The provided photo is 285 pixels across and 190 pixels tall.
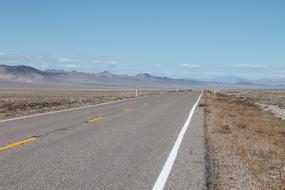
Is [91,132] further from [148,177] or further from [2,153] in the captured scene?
[148,177]

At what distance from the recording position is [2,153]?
9188mm

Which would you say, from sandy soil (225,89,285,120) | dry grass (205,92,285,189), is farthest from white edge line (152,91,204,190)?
sandy soil (225,89,285,120)

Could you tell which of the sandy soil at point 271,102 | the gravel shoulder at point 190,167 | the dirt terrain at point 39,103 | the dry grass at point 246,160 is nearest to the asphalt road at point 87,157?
the gravel shoulder at point 190,167

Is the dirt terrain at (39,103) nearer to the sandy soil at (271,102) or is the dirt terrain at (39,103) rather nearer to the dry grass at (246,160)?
the dry grass at (246,160)

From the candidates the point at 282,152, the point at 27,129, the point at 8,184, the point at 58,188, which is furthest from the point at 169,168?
the point at 27,129

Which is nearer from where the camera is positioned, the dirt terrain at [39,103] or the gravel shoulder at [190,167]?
the gravel shoulder at [190,167]

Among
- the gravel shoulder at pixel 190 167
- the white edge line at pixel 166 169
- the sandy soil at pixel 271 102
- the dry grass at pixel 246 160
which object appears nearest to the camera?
the white edge line at pixel 166 169

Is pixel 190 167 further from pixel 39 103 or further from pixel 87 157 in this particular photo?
pixel 39 103

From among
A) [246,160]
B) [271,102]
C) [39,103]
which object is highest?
[246,160]

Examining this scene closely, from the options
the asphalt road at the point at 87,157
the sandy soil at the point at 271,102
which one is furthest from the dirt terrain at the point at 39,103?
the sandy soil at the point at 271,102

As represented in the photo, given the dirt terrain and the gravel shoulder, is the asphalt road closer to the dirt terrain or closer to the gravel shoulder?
the gravel shoulder

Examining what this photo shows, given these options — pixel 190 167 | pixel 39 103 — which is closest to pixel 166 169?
pixel 190 167

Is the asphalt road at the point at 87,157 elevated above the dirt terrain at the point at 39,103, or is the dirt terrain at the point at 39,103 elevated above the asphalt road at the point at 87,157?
the asphalt road at the point at 87,157

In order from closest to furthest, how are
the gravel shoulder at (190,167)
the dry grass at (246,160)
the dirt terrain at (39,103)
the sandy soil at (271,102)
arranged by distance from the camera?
1. the gravel shoulder at (190,167)
2. the dry grass at (246,160)
3. the dirt terrain at (39,103)
4. the sandy soil at (271,102)
